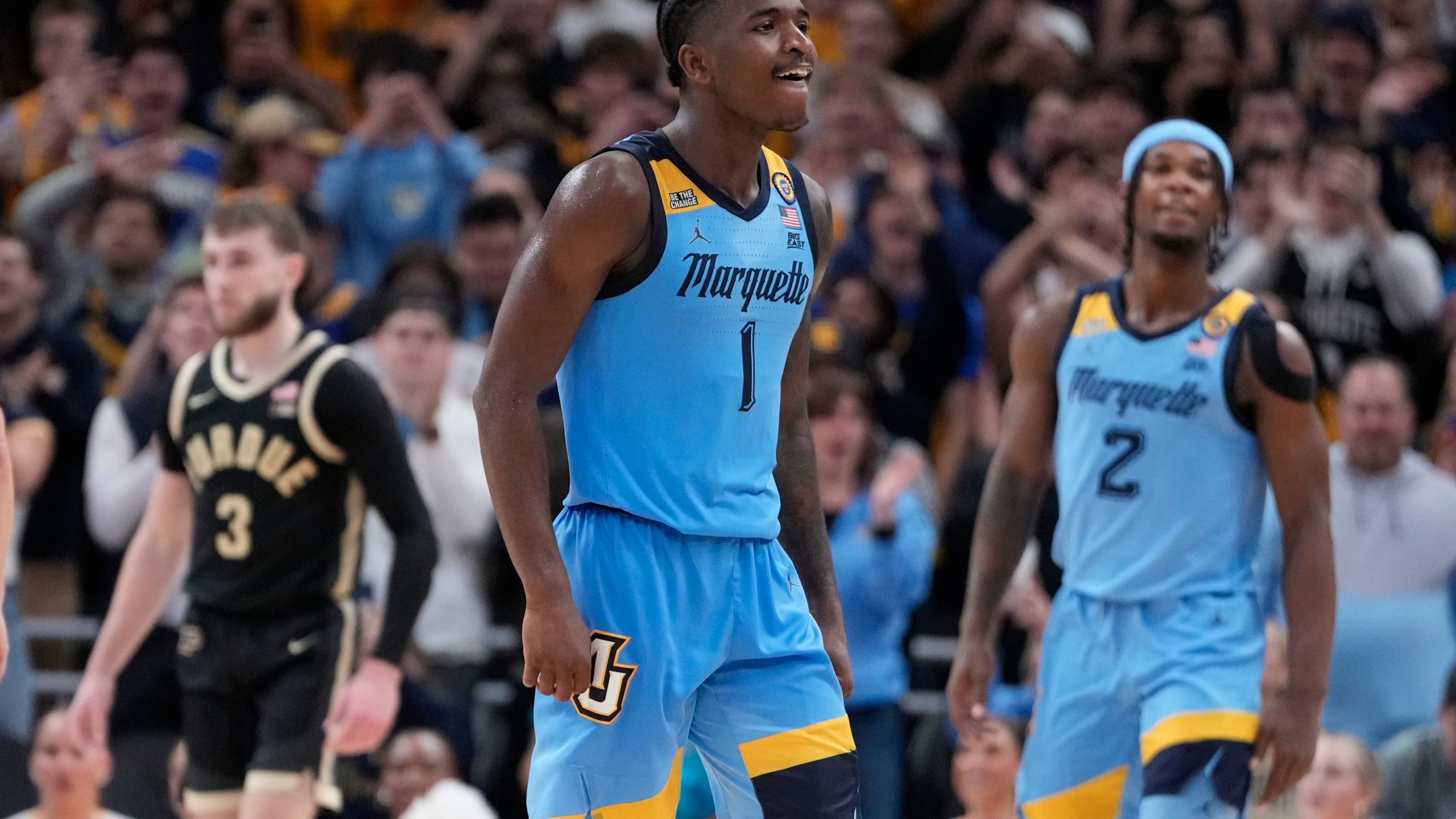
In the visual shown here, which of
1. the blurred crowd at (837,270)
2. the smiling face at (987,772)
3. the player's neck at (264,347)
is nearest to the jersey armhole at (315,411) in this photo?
the player's neck at (264,347)

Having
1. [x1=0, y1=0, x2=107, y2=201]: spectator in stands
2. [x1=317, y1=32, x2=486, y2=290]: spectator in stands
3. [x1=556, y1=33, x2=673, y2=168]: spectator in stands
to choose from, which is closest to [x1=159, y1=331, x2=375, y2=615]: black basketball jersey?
[x1=317, y1=32, x2=486, y2=290]: spectator in stands

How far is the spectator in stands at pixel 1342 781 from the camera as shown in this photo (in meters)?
7.07

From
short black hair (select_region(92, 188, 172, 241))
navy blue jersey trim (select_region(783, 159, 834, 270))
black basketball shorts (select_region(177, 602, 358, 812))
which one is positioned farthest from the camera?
short black hair (select_region(92, 188, 172, 241))

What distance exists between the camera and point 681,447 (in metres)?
4.00

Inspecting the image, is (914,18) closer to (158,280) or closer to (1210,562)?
(158,280)

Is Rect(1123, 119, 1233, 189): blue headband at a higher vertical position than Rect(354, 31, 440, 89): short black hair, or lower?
lower

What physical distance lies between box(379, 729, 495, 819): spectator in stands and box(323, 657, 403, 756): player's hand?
1.51 m

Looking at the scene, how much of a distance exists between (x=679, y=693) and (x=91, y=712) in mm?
2710

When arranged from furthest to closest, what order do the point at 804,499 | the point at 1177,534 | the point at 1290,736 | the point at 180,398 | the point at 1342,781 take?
1. the point at 1342,781
2. the point at 180,398
3. the point at 1177,534
4. the point at 1290,736
5. the point at 804,499

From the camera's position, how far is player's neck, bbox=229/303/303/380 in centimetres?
591

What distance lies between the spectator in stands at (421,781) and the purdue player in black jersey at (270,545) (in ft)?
4.14

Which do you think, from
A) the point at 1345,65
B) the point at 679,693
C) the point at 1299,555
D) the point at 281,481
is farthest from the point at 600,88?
the point at 679,693

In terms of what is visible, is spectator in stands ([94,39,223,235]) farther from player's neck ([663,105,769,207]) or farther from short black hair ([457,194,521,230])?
player's neck ([663,105,769,207])

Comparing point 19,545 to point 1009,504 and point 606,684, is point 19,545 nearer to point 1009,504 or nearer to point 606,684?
point 1009,504
